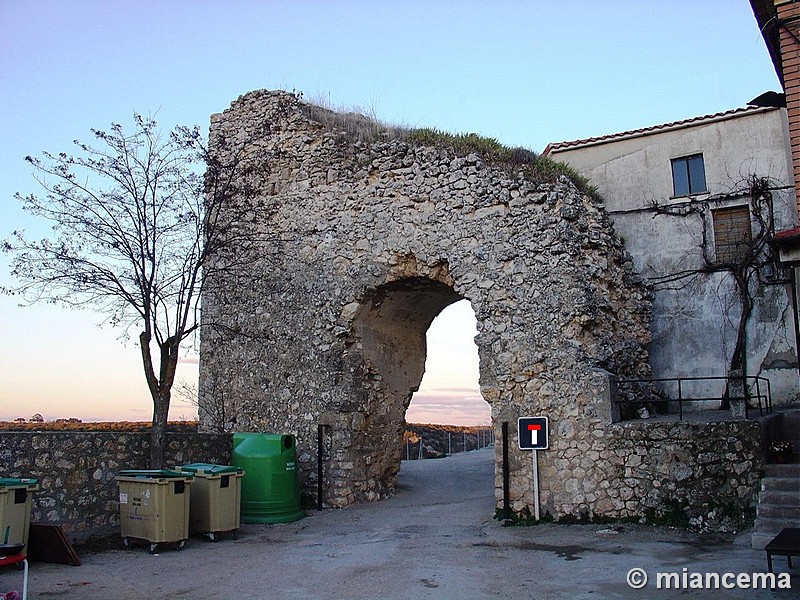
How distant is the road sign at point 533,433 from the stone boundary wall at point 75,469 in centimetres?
545

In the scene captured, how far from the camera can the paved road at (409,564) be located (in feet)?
23.1

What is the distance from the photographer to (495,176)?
39.6ft

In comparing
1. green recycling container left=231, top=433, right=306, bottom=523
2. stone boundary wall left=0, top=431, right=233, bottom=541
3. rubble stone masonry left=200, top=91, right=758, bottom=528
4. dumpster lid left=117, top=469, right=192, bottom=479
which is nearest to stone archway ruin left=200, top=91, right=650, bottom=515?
rubble stone masonry left=200, top=91, right=758, bottom=528

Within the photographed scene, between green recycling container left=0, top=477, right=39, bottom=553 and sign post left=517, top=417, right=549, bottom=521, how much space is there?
654cm

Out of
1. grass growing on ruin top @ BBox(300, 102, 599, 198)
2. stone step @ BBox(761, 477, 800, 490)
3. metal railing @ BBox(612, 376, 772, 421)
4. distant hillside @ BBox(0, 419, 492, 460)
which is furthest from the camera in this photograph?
distant hillside @ BBox(0, 419, 492, 460)

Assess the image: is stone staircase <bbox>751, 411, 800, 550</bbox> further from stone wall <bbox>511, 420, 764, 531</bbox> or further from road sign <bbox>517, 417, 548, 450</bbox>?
road sign <bbox>517, 417, 548, 450</bbox>

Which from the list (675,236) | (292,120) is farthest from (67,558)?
(675,236)

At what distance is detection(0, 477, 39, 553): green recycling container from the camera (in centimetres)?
767

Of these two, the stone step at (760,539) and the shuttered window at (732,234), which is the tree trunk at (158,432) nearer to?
the stone step at (760,539)

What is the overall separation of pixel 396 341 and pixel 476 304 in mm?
2910

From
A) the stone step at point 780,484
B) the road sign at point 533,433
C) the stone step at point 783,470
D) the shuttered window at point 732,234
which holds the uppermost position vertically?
the shuttered window at point 732,234

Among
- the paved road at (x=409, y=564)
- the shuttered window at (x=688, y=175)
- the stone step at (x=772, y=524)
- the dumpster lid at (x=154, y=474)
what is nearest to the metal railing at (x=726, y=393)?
the stone step at (x=772, y=524)

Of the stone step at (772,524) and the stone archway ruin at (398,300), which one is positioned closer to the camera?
→ the stone step at (772,524)

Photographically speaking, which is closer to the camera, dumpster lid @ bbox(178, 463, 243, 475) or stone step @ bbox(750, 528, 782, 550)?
stone step @ bbox(750, 528, 782, 550)
